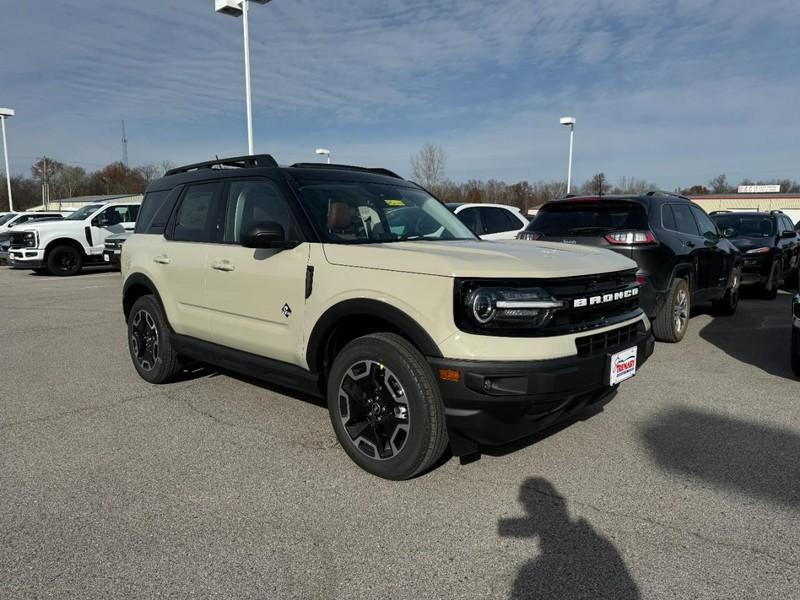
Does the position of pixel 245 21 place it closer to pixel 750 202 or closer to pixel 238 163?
pixel 238 163

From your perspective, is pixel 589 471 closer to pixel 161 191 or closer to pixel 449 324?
pixel 449 324

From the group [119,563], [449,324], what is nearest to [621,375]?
[449,324]

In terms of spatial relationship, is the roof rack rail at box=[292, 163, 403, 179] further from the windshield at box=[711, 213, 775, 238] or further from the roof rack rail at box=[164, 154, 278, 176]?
the windshield at box=[711, 213, 775, 238]

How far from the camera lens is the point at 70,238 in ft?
52.4

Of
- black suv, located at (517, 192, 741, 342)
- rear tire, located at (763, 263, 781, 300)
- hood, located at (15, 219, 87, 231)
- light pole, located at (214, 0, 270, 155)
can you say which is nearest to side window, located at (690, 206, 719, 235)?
black suv, located at (517, 192, 741, 342)

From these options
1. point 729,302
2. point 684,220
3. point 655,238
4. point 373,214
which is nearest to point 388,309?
point 373,214

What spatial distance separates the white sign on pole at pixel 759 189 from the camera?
3012 inches

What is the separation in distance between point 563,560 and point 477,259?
4.91 feet

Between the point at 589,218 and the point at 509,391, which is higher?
the point at 589,218

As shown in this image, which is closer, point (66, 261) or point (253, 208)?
point (253, 208)

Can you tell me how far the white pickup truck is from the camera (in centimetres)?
1558

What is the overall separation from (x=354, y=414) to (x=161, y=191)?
3011 millimetres

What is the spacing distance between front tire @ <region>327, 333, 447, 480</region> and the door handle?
3.88 feet

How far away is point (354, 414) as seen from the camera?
3.48 m
